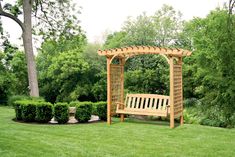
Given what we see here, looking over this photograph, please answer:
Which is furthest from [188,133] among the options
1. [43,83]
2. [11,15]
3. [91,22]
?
[91,22]

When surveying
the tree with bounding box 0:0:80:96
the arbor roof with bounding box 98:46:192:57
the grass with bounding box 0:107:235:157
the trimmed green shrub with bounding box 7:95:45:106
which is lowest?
the grass with bounding box 0:107:235:157

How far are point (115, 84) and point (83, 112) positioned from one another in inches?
60.6

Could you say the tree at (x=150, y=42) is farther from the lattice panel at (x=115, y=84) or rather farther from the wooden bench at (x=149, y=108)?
the lattice panel at (x=115, y=84)

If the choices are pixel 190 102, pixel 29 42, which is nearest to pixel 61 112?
pixel 29 42

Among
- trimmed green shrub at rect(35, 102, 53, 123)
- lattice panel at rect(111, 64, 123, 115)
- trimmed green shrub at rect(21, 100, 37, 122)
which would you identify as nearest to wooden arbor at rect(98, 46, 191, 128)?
lattice panel at rect(111, 64, 123, 115)

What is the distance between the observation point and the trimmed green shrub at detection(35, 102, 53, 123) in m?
9.66

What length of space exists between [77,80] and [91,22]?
1172cm

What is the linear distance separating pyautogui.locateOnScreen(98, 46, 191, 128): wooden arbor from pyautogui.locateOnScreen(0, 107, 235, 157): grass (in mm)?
725

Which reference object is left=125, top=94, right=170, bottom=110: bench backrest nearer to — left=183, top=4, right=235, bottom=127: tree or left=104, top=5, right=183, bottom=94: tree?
left=183, top=4, right=235, bottom=127: tree

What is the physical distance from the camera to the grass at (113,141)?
610 cm

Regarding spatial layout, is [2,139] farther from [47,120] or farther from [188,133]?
[188,133]

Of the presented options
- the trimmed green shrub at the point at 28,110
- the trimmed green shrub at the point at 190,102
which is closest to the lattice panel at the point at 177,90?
the trimmed green shrub at the point at 190,102

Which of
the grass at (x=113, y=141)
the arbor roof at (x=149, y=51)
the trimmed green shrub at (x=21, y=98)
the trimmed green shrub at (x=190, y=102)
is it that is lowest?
the grass at (x=113, y=141)

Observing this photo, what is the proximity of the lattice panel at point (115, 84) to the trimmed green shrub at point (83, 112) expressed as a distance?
839 mm
